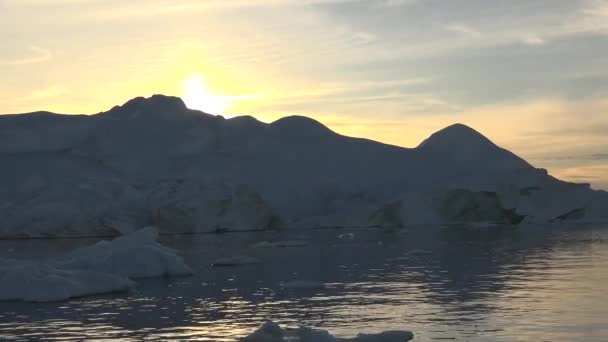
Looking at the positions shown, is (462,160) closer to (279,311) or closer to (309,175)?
(309,175)

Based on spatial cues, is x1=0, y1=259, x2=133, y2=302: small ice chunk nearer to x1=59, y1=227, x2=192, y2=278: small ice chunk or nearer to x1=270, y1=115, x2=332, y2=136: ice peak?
x1=59, y1=227, x2=192, y2=278: small ice chunk

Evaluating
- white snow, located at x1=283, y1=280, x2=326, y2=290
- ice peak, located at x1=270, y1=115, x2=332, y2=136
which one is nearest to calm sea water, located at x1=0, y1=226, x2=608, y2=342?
white snow, located at x1=283, y1=280, x2=326, y2=290

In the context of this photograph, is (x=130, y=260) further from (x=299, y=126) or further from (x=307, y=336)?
(x=299, y=126)

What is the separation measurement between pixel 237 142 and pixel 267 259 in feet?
126

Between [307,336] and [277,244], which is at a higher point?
[277,244]

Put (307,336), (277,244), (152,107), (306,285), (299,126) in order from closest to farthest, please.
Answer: (307,336) → (306,285) → (277,244) → (152,107) → (299,126)

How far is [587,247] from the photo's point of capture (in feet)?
111

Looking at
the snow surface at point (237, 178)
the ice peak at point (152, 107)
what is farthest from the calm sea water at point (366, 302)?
the ice peak at point (152, 107)

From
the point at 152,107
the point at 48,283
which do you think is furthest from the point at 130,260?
the point at 152,107

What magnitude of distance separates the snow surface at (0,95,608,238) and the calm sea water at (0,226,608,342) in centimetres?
2241

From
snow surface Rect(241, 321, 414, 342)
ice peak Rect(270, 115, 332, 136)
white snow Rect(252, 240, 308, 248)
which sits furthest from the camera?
ice peak Rect(270, 115, 332, 136)

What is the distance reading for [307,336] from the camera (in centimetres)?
1228

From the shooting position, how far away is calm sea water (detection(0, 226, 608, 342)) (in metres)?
14.2

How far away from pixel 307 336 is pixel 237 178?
169ft
